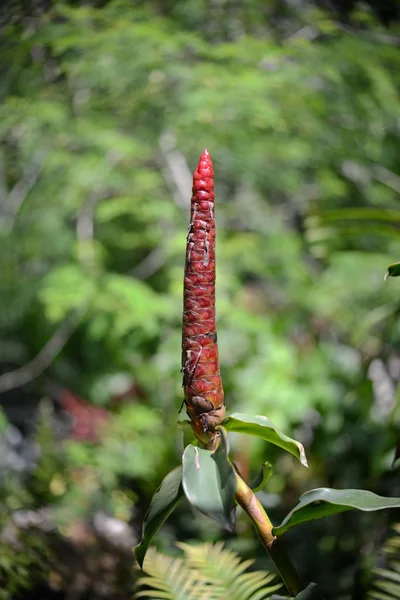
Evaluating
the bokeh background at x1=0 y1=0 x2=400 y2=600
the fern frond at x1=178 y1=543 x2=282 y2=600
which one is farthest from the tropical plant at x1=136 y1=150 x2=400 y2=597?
the bokeh background at x1=0 y1=0 x2=400 y2=600

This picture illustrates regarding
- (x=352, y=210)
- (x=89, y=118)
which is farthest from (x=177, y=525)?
(x=89, y=118)

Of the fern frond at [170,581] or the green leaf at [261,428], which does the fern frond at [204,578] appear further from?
the green leaf at [261,428]

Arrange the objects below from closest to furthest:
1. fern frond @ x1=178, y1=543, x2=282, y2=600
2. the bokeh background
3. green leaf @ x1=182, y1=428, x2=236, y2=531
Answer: green leaf @ x1=182, y1=428, x2=236, y2=531
fern frond @ x1=178, y1=543, x2=282, y2=600
the bokeh background

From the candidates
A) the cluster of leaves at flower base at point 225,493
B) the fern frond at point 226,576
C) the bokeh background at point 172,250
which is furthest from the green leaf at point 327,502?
the bokeh background at point 172,250

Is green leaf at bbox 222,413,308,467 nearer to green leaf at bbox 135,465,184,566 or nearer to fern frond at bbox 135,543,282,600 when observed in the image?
green leaf at bbox 135,465,184,566

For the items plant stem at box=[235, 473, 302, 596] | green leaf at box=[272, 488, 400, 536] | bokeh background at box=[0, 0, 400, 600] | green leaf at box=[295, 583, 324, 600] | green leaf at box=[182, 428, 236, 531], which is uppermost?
green leaf at box=[182, 428, 236, 531]

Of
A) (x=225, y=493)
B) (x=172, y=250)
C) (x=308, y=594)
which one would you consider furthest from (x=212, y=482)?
(x=172, y=250)

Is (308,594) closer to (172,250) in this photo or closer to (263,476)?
(263,476)
